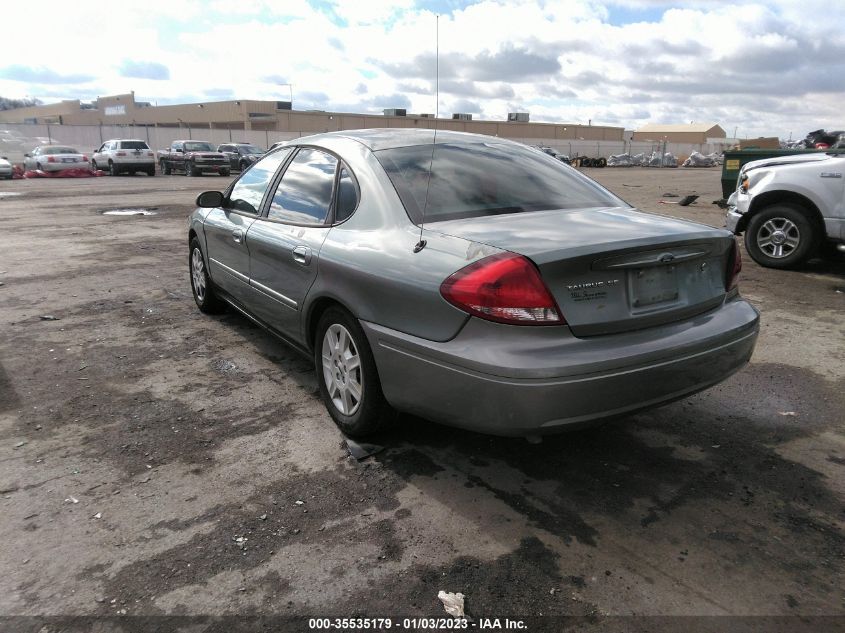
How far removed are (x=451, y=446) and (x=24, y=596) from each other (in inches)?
80.1

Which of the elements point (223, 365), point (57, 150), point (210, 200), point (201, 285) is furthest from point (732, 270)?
point (57, 150)

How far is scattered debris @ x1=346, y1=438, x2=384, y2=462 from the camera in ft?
11.2

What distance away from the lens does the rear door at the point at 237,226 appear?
15.2 ft

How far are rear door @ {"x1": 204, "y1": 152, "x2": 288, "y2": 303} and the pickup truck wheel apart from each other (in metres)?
6.44

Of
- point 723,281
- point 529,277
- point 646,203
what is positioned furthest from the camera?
point 646,203

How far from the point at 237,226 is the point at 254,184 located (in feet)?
1.12

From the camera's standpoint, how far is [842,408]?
406 cm

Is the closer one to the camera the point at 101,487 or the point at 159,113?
the point at 101,487

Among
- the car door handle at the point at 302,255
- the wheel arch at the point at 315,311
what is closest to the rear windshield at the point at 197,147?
the car door handle at the point at 302,255

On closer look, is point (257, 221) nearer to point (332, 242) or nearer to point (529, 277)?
point (332, 242)

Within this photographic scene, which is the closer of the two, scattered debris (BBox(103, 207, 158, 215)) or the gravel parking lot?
the gravel parking lot

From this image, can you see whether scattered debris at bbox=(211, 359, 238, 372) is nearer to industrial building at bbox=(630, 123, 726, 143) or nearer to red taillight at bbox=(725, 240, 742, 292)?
red taillight at bbox=(725, 240, 742, 292)

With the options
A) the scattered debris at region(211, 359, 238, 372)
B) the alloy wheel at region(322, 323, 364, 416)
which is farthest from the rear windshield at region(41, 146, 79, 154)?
the alloy wheel at region(322, 323, 364, 416)

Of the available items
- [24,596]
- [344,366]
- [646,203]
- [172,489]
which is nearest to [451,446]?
[344,366]
